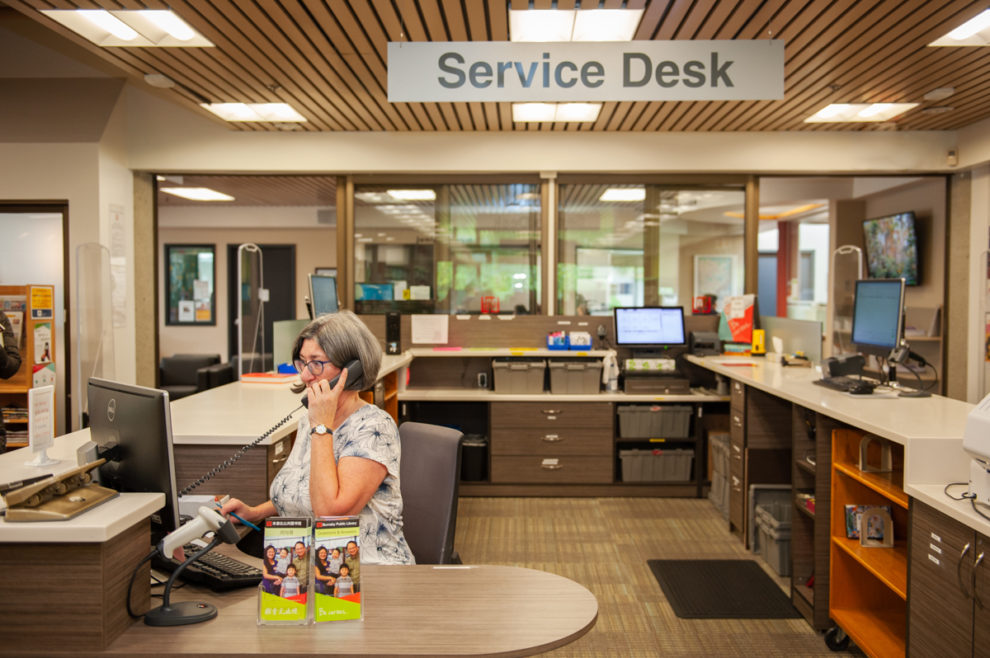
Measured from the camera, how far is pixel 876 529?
306 cm

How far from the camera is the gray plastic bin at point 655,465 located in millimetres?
5543

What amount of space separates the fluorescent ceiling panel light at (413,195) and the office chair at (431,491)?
4.12m

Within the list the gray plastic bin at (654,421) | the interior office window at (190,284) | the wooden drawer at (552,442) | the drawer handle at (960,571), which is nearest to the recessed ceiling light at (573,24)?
the drawer handle at (960,571)

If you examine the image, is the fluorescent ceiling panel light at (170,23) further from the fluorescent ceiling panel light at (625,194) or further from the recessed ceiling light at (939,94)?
the recessed ceiling light at (939,94)

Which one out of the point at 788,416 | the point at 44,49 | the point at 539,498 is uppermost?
the point at 44,49

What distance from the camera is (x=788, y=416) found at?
432 cm

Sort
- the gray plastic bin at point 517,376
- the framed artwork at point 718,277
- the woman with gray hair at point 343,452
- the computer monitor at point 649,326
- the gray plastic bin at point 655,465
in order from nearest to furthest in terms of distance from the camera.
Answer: the woman with gray hair at point 343,452, the gray plastic bin at point 655,465, the gray plastic bin at point 517,376, the computer monitor at point 649,326, the framed artwork at point 718,277

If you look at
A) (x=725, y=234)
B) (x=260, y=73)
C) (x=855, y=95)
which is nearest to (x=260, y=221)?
(x=260, y=73)

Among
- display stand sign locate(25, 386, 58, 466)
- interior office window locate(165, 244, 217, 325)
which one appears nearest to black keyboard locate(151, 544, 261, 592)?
display stand sign locate(25, 386, 58, 466)

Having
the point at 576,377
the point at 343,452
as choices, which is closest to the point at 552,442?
the point at 576,377

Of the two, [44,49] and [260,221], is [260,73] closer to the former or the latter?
[44,49]

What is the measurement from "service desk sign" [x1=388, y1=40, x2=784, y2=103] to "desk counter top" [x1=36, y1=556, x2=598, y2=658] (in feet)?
7.55

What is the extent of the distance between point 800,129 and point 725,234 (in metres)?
1.06

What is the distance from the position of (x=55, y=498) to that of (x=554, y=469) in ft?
14.5
